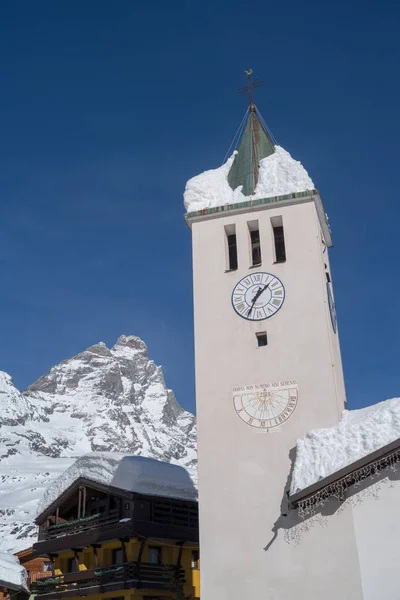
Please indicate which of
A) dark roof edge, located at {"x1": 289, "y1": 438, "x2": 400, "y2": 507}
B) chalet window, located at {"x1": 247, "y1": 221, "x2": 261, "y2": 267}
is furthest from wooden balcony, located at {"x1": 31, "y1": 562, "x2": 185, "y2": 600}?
chalet window, located at {"x1": 247, "y1": 221, "x2": 261, "y2": 267}

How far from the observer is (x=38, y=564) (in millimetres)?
43031

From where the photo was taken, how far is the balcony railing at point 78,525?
103 feet

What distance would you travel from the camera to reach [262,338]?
76.7 ft

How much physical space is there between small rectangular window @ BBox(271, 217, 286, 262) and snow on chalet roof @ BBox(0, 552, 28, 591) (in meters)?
23.6

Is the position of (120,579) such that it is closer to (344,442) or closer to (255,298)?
(255,298)

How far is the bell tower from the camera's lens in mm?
20625

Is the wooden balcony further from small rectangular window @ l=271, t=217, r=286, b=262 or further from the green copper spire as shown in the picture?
the green copper spire

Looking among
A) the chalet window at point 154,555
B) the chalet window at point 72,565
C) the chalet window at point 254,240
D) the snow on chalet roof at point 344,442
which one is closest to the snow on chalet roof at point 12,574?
the chalet window at point 72,565

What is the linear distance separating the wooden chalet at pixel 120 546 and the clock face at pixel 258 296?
433 inches

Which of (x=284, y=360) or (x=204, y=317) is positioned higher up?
(x=204, y=317)

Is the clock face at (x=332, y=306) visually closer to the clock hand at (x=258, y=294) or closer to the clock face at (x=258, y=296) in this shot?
the clock face at (x=258, y=296)

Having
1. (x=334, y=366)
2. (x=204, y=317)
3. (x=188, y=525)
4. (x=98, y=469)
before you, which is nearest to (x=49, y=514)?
(x=98, y=469)

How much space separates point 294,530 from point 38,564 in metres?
27.2

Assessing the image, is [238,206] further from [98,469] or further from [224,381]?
[98,469]
